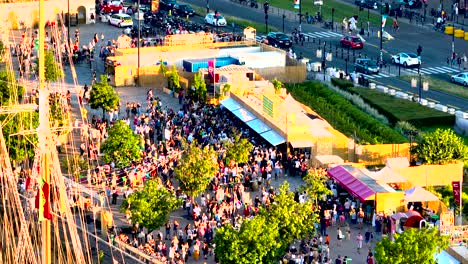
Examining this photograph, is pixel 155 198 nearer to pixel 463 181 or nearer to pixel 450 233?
pixel 450 233

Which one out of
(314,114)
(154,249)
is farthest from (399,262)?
(314,114)

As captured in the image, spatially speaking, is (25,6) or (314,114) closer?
(314,114)

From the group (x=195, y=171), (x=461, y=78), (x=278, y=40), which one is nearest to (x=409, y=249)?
(x=195, y=171)

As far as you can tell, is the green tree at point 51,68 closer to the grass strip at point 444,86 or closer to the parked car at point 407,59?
the grass strip at point 444,86

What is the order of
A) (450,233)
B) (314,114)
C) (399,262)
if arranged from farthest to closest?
1. (314,114)
2. (450,233)
3. (399,262)

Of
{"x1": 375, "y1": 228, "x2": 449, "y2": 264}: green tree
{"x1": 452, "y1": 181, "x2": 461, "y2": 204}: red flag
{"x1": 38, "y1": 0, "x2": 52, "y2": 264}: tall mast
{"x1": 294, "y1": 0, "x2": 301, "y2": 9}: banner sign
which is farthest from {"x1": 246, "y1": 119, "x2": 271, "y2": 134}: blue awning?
{"x1": 294, "y1": 0, "x2": 301, "y2": 9}: banner sign

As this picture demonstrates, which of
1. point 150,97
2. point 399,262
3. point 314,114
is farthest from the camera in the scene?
point 150,97

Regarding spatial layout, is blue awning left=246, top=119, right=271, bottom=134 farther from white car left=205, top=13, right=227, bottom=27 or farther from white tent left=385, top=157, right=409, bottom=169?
white car left=205, top=13, right=227, bottom=27
